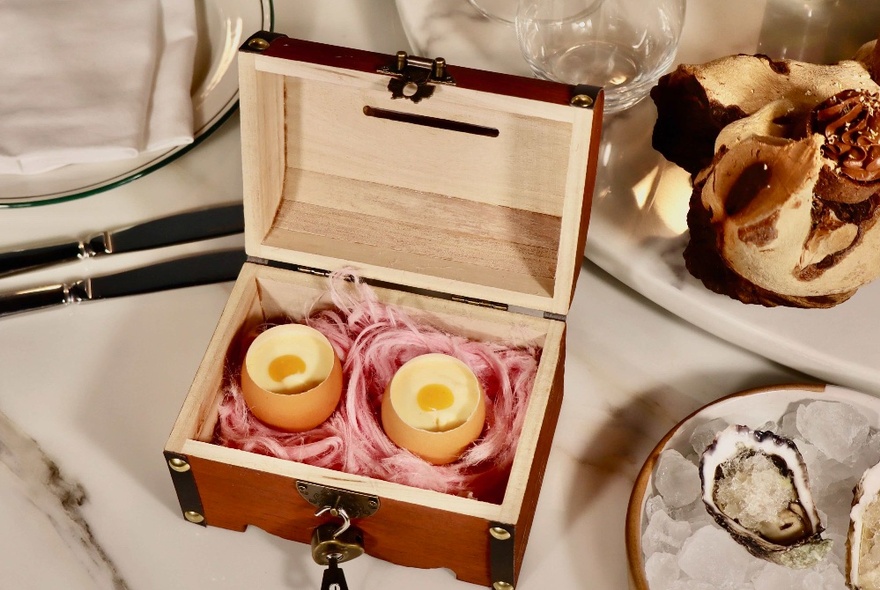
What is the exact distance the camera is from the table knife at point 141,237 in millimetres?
896

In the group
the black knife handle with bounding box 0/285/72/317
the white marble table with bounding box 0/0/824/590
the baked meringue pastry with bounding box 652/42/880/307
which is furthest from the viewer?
the black knife handle with bounding box 0/285/72/317

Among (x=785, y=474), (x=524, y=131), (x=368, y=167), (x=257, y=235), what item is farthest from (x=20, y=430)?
(x=785, y=474)

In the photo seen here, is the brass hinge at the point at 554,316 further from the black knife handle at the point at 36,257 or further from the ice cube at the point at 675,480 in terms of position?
the black knife handle at the point at 36,257

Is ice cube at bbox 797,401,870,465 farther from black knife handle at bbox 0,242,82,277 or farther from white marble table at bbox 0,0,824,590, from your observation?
black knife handle at bbox 0,242,82,277

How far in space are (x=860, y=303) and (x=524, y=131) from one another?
329 millimetres

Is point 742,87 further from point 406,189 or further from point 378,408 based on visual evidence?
point 378,408

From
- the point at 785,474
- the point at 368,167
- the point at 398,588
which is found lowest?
the point at 398,588

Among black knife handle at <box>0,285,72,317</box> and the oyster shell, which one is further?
black knife handle at <box>0,285,72,317</box>

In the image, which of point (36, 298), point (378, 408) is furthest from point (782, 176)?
point (36, 298)

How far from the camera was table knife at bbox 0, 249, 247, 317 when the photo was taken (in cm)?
88

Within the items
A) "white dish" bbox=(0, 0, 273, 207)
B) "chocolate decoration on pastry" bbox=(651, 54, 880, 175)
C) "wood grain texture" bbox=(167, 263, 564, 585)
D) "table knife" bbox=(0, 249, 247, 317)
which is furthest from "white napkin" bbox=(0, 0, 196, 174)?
"chocolate decoration on pastry" bbox=(651, 54, 880, 175)

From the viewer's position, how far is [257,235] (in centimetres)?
80

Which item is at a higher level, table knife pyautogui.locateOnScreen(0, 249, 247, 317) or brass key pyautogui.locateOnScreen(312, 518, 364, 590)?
table knife pyautogui.locateOnScreen(0, 249, 247, 317)

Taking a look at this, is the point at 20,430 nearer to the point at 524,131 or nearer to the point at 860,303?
the point at 524,131
